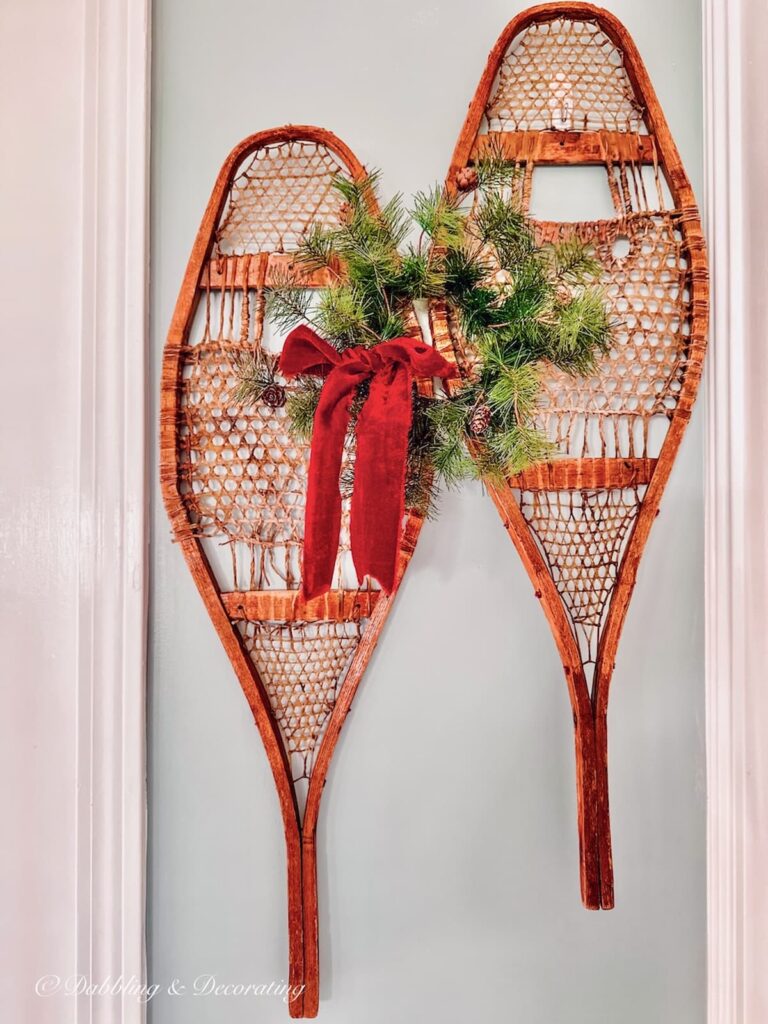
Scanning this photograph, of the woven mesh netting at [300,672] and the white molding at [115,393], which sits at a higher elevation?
the white molding at [115,393]

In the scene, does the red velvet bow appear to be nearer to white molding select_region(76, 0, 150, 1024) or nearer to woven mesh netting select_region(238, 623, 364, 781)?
woven mesh netting select_region(238, 623, 364, 781)

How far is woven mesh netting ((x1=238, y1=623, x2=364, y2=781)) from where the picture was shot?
34.6 inches

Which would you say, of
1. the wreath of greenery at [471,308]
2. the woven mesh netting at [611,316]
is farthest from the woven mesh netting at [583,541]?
the wreath of greenery at [471,308]

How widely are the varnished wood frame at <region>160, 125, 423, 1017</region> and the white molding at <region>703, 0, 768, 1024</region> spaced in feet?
1.37

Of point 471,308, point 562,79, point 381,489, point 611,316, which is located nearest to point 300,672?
point 381,489

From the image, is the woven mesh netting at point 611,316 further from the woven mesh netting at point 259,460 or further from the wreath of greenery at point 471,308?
the woven mesh netting at point 259,460

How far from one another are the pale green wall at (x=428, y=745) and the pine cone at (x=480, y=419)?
0.43 ft

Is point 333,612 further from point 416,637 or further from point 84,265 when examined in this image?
point 84,265

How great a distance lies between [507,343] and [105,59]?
67cm

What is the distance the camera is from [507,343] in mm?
777

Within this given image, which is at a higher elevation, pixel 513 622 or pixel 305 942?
pixel 513 622

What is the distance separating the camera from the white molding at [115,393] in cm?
88

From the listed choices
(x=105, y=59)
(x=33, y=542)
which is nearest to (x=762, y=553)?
(x=33, y=542)

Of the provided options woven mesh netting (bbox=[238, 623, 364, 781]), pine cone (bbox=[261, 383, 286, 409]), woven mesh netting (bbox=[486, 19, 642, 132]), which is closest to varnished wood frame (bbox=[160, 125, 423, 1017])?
woven mesh netting (bbox=[238, 623, 364, 781])
